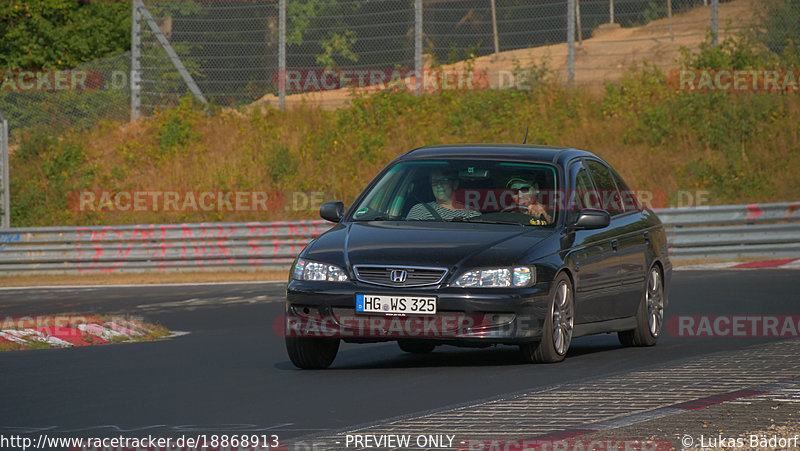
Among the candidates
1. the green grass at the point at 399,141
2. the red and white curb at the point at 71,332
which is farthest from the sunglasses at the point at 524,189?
the green grass at the point at 399,141

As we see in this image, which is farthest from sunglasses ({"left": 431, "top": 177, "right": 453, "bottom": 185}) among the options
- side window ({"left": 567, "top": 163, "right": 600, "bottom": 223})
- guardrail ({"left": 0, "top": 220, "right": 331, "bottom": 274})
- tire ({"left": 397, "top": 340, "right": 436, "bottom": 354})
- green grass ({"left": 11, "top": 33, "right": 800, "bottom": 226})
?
green grass ({"left": 11, "top": 33, "right": 800, "bottom": 226})

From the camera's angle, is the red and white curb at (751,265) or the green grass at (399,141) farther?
the green grass at (399,141)

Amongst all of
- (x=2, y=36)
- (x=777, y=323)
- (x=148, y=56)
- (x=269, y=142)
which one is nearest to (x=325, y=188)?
(x=269, y=142)

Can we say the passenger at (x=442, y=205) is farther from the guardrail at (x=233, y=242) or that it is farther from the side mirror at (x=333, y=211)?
the guardrail at (x=233, y=242)

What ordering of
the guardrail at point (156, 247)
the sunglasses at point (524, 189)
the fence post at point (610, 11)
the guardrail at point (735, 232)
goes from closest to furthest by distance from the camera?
the sunglasses at point (524, 189)
the guardrail at point (735, 232)
the guardrail at point (156, 247)
the fence post at point (610, 11)

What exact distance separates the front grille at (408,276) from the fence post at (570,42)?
19.4 metres

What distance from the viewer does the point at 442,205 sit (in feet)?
33.4

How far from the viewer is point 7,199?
87.2 ft

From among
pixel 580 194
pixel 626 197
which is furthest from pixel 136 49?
pixel 580 194

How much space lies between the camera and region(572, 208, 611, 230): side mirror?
9.90 m

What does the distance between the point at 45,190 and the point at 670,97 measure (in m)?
14.3

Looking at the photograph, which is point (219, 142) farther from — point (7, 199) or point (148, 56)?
point (7, 199)

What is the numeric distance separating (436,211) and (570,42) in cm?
1890

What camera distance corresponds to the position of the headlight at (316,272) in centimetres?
914
